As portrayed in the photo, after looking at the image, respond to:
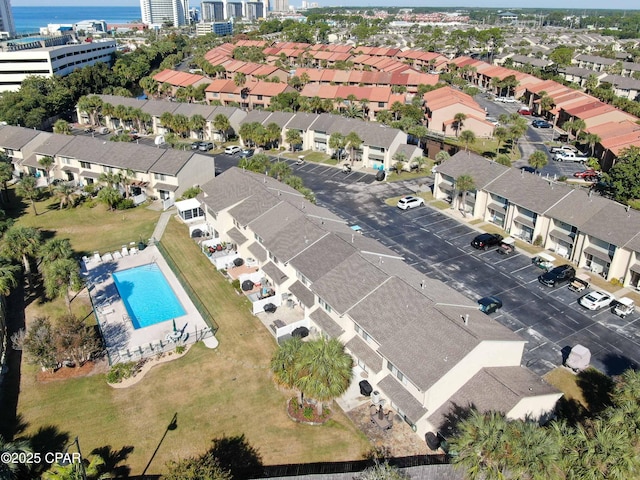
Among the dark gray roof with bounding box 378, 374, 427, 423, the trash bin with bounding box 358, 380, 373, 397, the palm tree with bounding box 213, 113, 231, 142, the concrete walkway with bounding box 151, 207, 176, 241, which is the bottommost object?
the concrete walkway with bounding box 151, 207, 176, 241

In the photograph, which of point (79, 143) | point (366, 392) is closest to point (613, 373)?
point (366, 392)

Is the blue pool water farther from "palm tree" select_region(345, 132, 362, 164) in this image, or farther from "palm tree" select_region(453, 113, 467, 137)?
"palm tree" select_region(453, 113, 467, 137)

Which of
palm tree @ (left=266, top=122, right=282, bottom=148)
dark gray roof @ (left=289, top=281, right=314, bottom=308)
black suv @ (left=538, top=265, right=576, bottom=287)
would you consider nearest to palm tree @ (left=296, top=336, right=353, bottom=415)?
dark gray roof @ (left=289, top=281, right=314, bottom=308)

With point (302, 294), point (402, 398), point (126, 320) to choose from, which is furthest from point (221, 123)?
point (402, 398)

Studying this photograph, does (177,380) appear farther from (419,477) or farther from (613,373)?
(613,373)

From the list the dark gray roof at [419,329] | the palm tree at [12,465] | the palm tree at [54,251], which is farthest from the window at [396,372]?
the palm tree at [54,251]

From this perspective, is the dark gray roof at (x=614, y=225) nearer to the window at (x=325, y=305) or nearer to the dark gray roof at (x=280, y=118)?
the window at (x=325, y=305)
